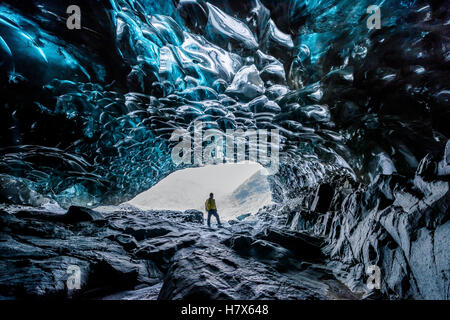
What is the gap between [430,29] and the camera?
3.13 meters

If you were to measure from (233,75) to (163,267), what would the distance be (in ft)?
18.1

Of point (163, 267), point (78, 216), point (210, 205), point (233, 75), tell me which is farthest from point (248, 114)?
point (78, 216)

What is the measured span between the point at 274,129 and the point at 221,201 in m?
61.8

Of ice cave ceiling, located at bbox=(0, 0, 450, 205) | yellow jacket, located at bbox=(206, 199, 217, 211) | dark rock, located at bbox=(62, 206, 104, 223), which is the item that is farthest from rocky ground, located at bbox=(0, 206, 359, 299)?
ice cave ceiling, located at bbox=(0, 0, 450, 205)

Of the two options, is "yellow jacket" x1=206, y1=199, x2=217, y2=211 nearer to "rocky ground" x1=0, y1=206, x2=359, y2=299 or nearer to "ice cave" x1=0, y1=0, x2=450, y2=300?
"ice cave" x1=0, y1=0, x2=450, y2=300

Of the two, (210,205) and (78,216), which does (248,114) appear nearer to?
(210,205)

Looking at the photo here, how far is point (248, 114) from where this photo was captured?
6.52 meters

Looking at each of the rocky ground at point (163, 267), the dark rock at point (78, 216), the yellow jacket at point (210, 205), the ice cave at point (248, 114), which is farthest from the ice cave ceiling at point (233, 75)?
the yellow jacket at point (210, 205)

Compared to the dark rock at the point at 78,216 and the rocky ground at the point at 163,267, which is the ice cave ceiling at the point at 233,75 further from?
the rocky ground at the point at 163,267

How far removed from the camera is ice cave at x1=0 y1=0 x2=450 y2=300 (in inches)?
110

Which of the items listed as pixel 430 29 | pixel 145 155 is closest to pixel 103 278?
pixel 145 155

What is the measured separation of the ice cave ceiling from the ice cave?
3 centimetres

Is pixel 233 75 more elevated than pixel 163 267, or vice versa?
pixel 233 75
